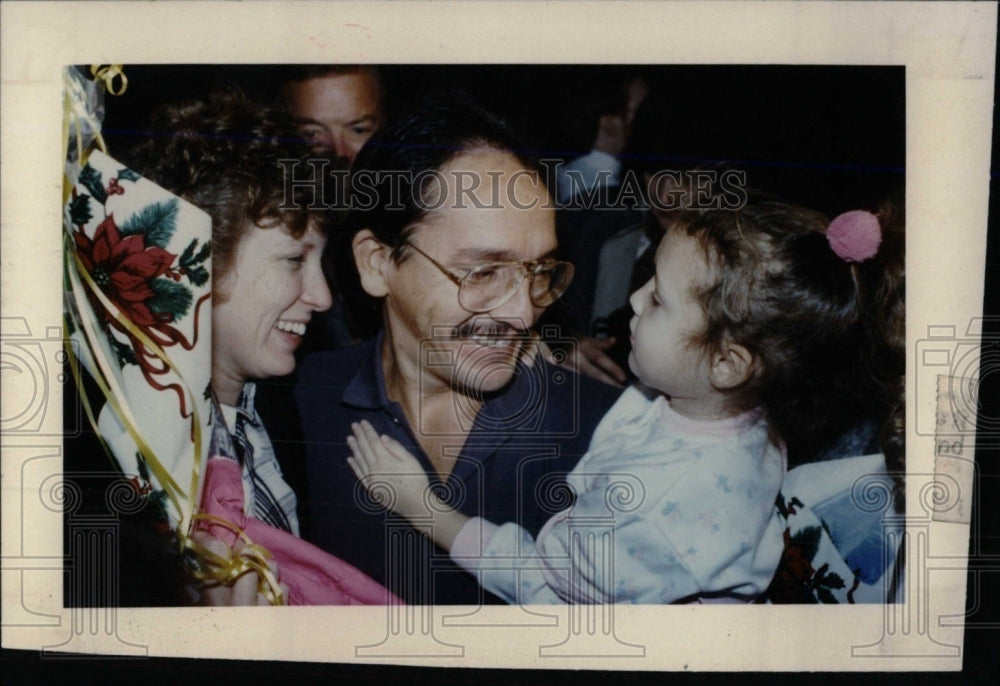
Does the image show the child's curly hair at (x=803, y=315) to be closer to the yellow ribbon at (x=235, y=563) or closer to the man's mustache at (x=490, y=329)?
the man's mustache at (x=490, y=329)

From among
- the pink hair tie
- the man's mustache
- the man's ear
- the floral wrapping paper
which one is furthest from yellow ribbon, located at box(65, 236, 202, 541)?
A: the pink hair tie

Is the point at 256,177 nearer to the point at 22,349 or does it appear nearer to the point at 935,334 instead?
the point at 22,349

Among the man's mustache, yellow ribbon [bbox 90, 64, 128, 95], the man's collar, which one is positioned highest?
yellow ribbon [bbox 90, 64, 128, 95]

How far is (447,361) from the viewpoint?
6.63 feet

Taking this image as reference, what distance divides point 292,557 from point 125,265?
25.4 inches

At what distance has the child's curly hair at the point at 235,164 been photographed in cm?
199

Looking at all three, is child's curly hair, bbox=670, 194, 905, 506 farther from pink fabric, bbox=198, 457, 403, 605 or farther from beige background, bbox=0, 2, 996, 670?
pink fabric, bbox=198, 457, 403, 605

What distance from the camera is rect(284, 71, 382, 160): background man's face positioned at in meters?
1.99

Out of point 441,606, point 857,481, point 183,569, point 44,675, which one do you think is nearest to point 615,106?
point 857,481

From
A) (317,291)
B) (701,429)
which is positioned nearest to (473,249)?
(317,291)

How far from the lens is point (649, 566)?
6.72 feet

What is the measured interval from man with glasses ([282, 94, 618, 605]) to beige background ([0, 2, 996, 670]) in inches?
5.6

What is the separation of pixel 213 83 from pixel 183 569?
3.06 feet

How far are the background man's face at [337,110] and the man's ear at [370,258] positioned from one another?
15cm
